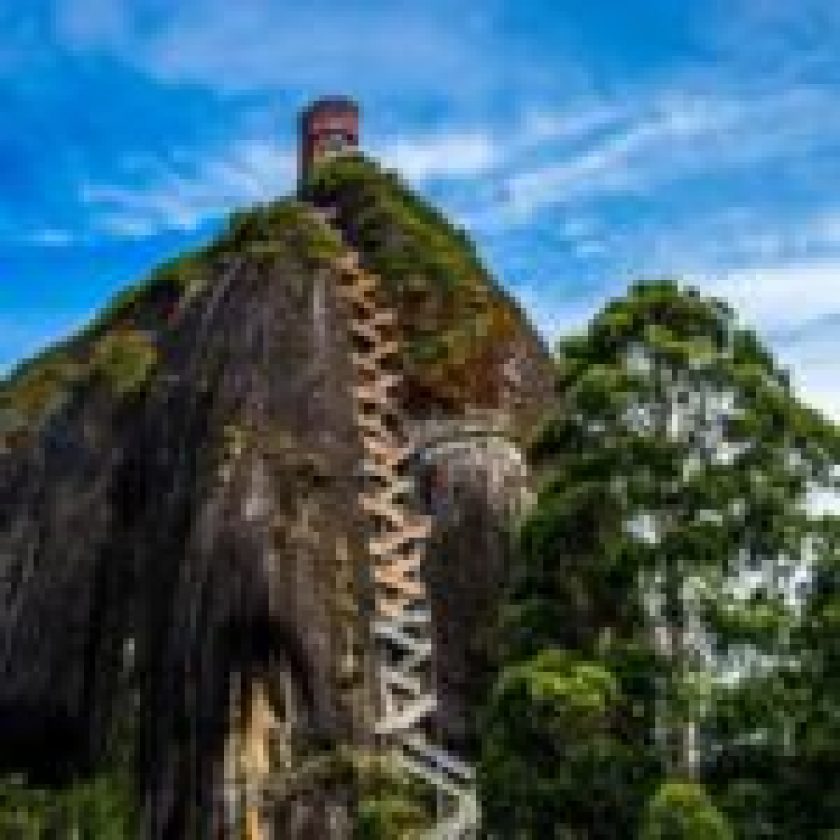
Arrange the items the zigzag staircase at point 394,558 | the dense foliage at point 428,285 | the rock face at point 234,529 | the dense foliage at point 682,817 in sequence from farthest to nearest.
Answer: the dense foliage at point 428,285, the zigzag staircase at point 394,558, the rock face at point 234,529, the dense foliage at point 682,817

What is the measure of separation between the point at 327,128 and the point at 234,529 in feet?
77.4

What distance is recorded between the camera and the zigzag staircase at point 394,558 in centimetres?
4016

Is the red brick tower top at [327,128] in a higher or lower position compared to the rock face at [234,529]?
higher

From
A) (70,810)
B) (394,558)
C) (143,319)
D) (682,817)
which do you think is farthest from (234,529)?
(682,817)

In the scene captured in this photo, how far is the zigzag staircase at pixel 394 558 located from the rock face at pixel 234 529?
0.40 metres

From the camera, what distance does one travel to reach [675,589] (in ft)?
77.0

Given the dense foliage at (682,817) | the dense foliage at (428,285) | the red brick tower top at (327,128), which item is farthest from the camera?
the red brick tower top at (327,128)

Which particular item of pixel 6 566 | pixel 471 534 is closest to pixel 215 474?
pixel 471 534

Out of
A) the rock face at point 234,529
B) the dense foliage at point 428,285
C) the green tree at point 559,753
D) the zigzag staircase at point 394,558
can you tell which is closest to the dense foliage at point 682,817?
the green tree at point 559,753

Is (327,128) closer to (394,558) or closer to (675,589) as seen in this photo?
(394,558)

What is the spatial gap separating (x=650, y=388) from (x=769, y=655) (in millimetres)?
3208

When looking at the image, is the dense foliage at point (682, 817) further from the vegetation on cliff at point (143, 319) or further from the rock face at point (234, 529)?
the vegetation on cliff at point (143, 319)

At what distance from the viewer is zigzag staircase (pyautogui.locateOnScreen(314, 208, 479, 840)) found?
40.2 m

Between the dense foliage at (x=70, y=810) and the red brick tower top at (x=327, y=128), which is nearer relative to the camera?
the dense foliage at (x=70, y=810)
